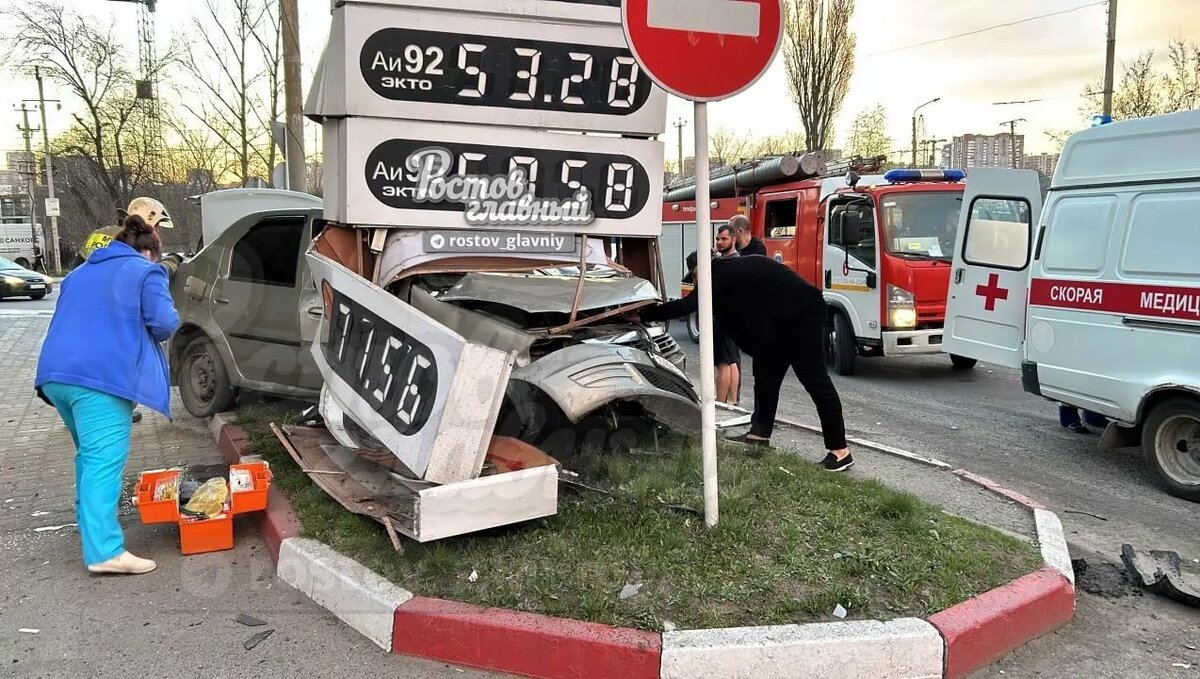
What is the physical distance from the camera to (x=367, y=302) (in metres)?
4.27

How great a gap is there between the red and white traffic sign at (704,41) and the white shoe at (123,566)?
136 inches

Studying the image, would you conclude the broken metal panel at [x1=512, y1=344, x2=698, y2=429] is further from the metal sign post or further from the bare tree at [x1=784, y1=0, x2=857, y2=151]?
the bare tree at [x1=784, y1=0, x2=857, y2=151]

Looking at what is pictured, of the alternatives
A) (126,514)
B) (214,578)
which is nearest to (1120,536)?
(214,578)

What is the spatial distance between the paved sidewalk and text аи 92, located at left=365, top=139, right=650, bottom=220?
2.25 m

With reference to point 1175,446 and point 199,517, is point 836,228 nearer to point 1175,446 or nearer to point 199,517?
point 1175,446

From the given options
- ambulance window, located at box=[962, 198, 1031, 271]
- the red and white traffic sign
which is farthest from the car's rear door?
ambulance window, located at box=[962, 198, 1031, 271]

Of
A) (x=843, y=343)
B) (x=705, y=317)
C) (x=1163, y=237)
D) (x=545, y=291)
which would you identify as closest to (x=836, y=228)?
(x=843, y=343)

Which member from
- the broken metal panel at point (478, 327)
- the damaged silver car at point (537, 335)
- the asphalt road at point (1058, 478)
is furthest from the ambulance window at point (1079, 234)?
the broken metal panel at point (478, 327)

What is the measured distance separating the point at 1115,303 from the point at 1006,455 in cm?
146

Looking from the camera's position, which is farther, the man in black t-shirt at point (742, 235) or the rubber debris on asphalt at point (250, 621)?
the man in black t-shirt at point (742, 235)

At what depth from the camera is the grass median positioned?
326 centimetres

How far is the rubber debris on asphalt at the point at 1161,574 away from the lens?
12.0 feet

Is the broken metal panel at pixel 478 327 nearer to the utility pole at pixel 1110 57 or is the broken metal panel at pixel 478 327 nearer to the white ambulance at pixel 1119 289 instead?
the white ambulance at pixel 1119 289

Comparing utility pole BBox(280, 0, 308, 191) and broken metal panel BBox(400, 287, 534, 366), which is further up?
utility pole BBox(280, 0, 308, 191)
